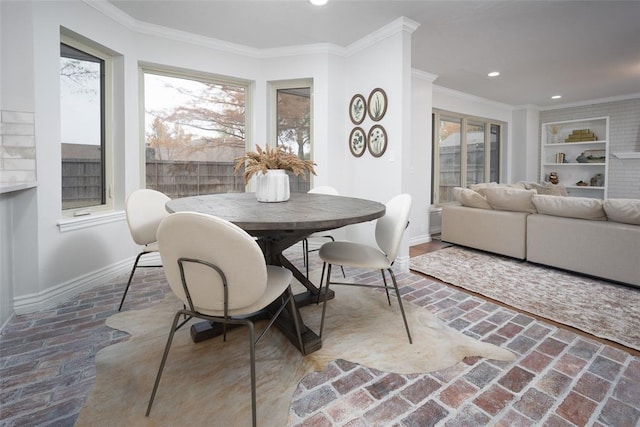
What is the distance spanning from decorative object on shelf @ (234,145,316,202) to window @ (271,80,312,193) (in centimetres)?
194

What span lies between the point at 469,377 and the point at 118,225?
3.23 metres

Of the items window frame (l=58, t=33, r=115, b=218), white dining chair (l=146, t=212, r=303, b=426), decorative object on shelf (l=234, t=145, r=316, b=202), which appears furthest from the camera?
window frame (l=58, t=33, r=115, b=218)

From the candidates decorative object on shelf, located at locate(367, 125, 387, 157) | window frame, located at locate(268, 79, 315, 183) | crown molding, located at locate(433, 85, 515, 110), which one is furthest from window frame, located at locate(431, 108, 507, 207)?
window frame, located at locate(268, 79, 315, 183)

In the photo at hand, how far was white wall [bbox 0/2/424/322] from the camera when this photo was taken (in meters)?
2.26

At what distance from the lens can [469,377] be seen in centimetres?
158

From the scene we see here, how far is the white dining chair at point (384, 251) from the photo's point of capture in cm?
191

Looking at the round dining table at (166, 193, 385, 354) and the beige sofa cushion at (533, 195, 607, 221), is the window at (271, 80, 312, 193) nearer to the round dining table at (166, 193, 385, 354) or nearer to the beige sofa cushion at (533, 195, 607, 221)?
the round dining table at (166, 193, 385, 354)

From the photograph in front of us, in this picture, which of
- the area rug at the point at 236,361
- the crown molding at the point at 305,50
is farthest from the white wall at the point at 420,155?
A: the area rug at the point at 236,361

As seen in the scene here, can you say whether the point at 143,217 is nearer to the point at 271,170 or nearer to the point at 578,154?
the point at 271,170

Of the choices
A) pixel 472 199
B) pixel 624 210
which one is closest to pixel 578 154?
pixel 472 199

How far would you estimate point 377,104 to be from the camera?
351 centimetres

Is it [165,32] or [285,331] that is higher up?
[165,32]

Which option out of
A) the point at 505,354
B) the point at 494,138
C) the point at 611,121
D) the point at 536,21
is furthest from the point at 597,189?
the point at 505,354

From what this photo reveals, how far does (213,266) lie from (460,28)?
3.54 m
